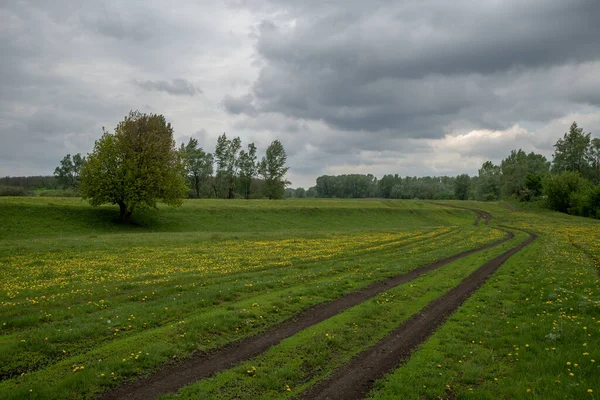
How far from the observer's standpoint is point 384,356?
461 inches

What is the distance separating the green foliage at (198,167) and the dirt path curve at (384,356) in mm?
105980

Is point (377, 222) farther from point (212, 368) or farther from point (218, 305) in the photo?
point (212, 368)

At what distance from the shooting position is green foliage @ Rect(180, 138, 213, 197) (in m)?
116

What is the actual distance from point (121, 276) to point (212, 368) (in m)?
13.9

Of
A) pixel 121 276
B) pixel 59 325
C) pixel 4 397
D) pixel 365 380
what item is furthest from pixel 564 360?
pixel 121 276

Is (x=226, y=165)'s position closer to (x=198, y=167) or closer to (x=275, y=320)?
(x=198, y=167)

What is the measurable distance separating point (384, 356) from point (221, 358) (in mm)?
5270

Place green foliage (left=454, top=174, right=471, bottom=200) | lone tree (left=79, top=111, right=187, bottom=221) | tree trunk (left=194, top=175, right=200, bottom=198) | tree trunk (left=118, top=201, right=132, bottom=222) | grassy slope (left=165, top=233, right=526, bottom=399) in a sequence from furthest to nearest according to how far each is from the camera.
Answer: green foliage (left=454, top=174, right=471, bottom=200) → tree trunk (left=194, top=175, right=200, bottom=198) → tree trunk (left=118, top=201, right=132, bottom=222) → lone tree (left=79, top=111, right=187, bottom=221) → grassy slope (left=165, top=233, right=526, bottom=399)

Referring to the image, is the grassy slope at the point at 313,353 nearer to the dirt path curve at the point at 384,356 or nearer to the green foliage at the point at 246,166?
the dirt path curve at the point at 384,356

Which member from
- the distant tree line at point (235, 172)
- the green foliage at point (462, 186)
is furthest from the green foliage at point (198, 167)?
the green foliage at point (462, 186)

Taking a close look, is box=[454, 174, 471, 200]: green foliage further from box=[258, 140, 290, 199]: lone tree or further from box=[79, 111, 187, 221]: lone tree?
box=[79, 111, 187, 221]: lone tree

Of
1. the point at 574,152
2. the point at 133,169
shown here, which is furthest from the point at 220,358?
the point at 574,152

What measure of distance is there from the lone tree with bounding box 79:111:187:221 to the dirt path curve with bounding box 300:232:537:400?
159 ft

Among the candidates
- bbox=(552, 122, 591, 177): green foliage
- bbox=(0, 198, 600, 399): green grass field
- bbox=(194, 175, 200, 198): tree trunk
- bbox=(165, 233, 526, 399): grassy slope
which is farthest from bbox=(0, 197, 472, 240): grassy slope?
bbox=(552, 122, 591, 177): green foliage
